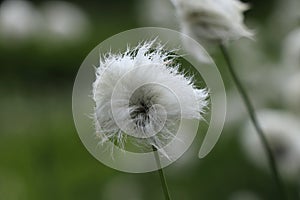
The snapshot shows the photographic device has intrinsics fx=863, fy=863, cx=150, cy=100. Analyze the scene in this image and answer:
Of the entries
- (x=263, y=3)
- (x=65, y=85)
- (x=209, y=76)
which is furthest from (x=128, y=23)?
(x=209, y=76)

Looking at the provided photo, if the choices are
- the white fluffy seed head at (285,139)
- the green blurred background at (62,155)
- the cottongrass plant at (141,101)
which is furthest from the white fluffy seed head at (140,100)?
the green blurred background at (62,155)

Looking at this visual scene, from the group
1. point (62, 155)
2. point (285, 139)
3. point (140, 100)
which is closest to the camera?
point (140, 100)

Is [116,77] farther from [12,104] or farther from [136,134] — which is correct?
[12,104]

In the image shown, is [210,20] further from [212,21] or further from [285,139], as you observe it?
[285,139]

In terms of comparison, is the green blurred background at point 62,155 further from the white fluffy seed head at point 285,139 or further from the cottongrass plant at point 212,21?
the cottongrass plant at point 212,21

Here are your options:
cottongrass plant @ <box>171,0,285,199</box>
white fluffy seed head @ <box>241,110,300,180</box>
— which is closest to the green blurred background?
white fluffy seed head @ <box>241,110,300,180</box>

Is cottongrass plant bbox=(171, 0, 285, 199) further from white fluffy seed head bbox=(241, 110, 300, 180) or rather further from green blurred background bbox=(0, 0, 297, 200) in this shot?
green blurred background bbox=(0, 0, 297, 200)

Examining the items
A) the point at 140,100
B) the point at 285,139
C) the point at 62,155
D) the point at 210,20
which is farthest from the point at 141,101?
the point at 62,155
